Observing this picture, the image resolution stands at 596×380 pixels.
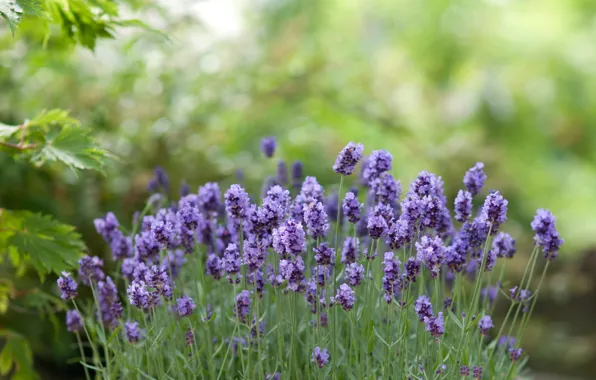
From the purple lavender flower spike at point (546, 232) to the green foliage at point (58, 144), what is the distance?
1226 millimetres

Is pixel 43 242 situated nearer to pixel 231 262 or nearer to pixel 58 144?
pixel 58 144

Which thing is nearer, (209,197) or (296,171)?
(209,197)

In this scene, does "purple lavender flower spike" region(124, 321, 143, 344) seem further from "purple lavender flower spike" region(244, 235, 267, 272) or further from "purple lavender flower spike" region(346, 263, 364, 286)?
"purple lavender flower spike" region(346, 263, 364, 286)

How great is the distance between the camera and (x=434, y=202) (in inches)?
66.7

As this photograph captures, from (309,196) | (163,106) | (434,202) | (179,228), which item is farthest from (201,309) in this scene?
(163,106)

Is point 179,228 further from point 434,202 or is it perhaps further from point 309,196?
point 434,202

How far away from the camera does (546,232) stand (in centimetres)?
182

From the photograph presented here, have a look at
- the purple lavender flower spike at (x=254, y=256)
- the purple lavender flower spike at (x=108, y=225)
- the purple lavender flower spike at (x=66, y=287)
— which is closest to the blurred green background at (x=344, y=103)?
the purple lavender flower spike at (x=108, y=225)

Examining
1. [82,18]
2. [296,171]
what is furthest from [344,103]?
[82,18]

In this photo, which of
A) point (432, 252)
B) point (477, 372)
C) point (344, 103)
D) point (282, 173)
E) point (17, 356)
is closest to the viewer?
point (432, 252)

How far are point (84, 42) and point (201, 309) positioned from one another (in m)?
0.99

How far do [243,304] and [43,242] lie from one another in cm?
81

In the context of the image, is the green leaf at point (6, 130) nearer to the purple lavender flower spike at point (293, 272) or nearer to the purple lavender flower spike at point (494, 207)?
the purple lavender flower spike at point (293, 272)

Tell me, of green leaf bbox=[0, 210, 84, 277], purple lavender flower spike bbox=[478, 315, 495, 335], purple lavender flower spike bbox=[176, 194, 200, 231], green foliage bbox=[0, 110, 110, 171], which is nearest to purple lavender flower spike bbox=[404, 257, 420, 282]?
purple lavender flower spike bbox=[478, 315, 495, 335]
